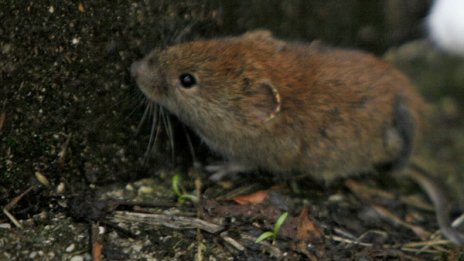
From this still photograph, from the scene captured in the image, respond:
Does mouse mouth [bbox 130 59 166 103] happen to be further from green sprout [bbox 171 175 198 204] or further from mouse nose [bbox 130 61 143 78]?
green sprout [bbox 171 175 198 204]

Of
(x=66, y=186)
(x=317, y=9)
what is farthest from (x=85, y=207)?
(x=317, y=9)

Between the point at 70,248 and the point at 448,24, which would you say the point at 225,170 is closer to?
the point at 70,248

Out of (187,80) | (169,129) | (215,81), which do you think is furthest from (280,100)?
(169,129)

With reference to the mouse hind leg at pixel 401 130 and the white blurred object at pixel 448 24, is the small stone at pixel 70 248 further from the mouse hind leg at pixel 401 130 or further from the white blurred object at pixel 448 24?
the white blurred object at pixel 448 24

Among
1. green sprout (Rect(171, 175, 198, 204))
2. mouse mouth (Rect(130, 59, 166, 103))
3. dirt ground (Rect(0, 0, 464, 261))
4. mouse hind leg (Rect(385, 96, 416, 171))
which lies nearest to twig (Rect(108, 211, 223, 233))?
dirt ground (Rect(0, 0, 464, 261))

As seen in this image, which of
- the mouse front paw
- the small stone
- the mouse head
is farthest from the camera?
the mouse front paw

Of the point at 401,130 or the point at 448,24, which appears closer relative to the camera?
the point at 401,130

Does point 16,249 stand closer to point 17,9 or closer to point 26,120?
point 26,120
